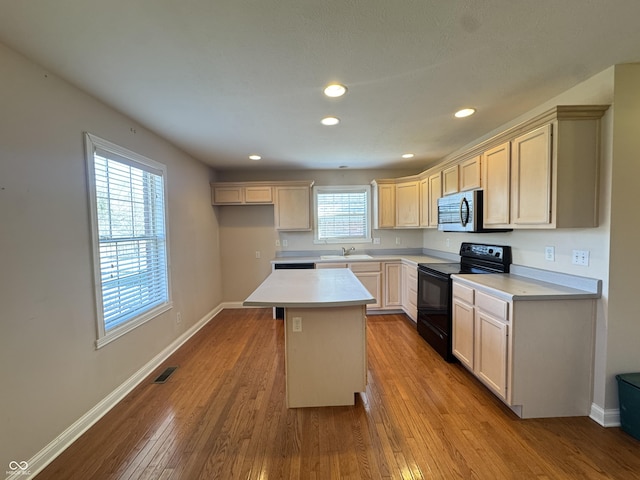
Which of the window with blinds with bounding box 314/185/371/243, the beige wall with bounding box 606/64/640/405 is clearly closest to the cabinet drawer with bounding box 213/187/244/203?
the window with blinds with bounding box 314/185/371/243

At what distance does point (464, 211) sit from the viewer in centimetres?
281

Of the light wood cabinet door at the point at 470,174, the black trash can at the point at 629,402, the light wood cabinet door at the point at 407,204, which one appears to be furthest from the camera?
the light wood cabinet door at the point at 407,204

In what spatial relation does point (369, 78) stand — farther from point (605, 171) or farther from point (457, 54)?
point (605, 171)

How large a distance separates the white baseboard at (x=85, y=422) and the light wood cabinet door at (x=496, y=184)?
358 centimetres

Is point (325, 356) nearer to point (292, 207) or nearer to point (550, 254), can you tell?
point (550, 254)

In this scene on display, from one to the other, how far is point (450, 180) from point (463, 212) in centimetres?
57

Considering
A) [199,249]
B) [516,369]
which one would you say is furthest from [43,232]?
[516,369]

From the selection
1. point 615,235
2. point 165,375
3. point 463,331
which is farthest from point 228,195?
point 615,235

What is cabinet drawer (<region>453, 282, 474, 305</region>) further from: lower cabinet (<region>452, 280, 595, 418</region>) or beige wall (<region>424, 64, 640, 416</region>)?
beige wall (<region>424, 64, 640, 416</region>)

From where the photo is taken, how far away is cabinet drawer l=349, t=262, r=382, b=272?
424 centimetres

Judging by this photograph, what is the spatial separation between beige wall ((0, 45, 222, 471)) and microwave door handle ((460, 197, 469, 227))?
3.33 m

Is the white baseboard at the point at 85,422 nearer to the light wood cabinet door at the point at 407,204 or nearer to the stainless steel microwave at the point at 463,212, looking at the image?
the stainless steel microwave at the point at 463,212

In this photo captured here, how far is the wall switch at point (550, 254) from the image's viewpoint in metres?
2.19

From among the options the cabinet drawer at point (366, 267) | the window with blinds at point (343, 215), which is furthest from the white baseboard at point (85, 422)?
the window with blinds at point (343, 215)
